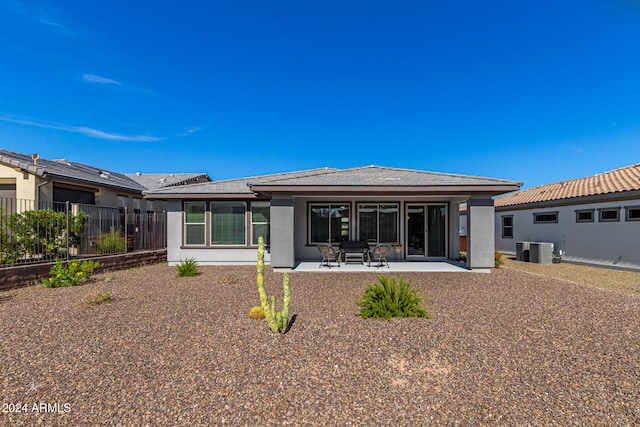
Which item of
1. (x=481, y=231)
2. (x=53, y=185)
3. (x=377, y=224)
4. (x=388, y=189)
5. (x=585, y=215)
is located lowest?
(x=481, y=231)

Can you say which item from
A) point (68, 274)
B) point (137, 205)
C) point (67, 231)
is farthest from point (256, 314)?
Answer: point (137, 205)

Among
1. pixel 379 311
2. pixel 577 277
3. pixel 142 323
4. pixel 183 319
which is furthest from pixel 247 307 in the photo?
pixel 577 277

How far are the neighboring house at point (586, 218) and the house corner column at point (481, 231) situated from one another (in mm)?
5909

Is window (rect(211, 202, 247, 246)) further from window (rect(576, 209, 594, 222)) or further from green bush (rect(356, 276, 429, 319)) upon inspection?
window (rect(576, 209, 594, 222))

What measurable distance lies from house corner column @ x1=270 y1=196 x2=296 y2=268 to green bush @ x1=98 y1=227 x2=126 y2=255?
616cm

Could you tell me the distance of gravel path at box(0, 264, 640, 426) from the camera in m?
2.66

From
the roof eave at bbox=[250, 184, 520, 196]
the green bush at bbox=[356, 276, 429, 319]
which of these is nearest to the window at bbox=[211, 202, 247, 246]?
the roof eave at bbox=[250, 184, 520, 196]

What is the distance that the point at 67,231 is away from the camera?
30.4ft

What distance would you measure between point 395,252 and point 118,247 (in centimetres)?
1088

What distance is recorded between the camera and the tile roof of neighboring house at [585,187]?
1179cm

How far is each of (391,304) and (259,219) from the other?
777 centimetres

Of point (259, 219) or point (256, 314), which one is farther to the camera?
point (259, 219)

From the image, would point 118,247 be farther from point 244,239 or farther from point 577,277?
point 577,277

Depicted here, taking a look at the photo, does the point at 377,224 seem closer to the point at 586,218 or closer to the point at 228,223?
the point at 228,223
